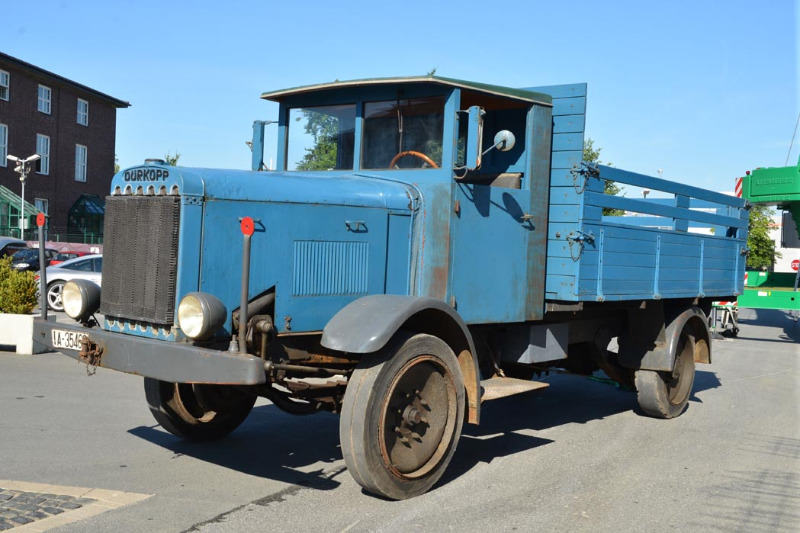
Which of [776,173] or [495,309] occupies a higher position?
[776,173]

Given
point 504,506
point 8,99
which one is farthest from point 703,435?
point 8,99

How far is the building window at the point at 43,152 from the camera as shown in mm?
35656

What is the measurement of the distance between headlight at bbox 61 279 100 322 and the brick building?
29.6m

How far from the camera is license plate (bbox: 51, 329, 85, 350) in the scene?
16.1 feet

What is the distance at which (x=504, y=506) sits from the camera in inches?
193

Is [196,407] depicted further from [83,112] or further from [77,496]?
[83,112]

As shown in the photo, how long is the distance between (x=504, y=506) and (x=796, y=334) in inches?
666

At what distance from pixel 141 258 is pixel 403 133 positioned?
2.21 meters

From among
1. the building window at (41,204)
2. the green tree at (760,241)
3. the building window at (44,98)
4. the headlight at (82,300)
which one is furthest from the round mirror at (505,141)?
the building window at (44,98)

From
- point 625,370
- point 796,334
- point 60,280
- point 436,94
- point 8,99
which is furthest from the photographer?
point 8,99

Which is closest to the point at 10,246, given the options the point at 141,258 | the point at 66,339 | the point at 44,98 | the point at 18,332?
the point at 44,98

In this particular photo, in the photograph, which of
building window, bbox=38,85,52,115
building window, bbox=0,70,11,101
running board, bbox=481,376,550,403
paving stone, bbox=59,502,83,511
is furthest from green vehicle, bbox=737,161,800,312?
building window, bbox=38,85,52,115

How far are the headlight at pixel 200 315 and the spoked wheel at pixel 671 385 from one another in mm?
4933

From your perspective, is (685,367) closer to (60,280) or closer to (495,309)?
(495,309)
